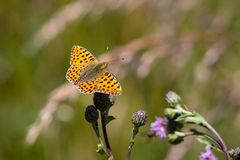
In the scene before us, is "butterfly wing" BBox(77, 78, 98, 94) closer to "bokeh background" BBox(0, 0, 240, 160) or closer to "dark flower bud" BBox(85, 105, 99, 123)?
"dark flower bud" BBox(85, 105, 99, 123)

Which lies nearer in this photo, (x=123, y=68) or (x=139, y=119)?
(x=139, y=119)

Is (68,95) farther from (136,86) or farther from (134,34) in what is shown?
(134,34)

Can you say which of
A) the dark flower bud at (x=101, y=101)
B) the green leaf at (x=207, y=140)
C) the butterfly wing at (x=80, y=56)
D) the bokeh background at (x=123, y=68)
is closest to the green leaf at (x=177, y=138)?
the green leaf at (x=207, y=140)

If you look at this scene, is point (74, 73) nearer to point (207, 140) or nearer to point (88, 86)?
point (88, 86)

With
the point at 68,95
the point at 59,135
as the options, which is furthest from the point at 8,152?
the point at 68,95

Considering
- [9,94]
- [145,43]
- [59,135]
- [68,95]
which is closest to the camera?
[68,95]

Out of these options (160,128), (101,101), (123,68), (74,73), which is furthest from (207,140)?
(123,68)

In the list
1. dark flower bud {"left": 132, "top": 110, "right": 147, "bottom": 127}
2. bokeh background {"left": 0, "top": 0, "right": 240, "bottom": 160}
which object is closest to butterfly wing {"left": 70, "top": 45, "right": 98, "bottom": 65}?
dark flower bud {"left": 132, "top": 110, "right": 147, "bottom": 127}
